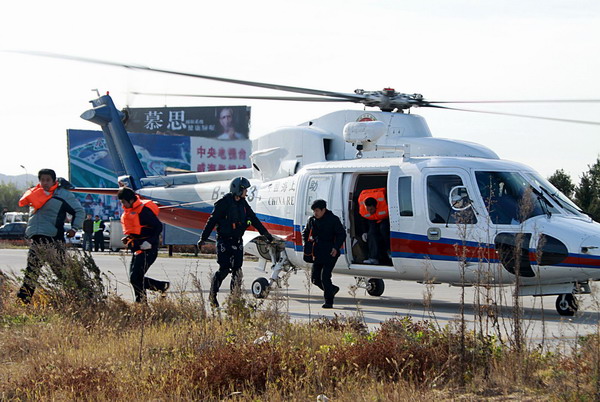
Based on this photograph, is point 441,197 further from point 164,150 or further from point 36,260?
point 164,150

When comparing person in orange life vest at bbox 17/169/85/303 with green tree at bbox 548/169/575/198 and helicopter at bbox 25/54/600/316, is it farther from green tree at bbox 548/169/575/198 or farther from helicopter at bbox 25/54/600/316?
green tree at bbox 548/169/575/198

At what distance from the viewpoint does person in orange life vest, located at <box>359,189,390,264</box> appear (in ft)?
43.8

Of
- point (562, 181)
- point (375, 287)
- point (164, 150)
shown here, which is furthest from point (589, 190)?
point (164, 150)

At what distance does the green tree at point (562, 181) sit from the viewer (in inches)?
1308

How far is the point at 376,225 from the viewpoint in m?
13.6

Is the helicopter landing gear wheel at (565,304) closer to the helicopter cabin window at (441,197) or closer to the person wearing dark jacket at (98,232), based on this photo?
the helicopter cabin window at (441,197)

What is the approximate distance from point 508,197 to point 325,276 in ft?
9.75

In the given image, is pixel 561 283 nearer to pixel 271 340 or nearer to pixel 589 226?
pixel 589 226

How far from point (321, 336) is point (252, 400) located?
1787 mm

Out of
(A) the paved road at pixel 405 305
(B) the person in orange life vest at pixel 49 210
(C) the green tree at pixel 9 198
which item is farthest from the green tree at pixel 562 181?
(C) the green tree at pixel 9 198

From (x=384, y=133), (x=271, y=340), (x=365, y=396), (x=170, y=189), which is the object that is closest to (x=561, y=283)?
(x=384, y=133)

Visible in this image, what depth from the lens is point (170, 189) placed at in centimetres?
1827

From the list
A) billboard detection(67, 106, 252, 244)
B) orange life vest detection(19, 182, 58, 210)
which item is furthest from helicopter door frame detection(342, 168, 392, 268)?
billboard detection(67, 106, 252, 244)

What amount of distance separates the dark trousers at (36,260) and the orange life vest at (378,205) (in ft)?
16.6
